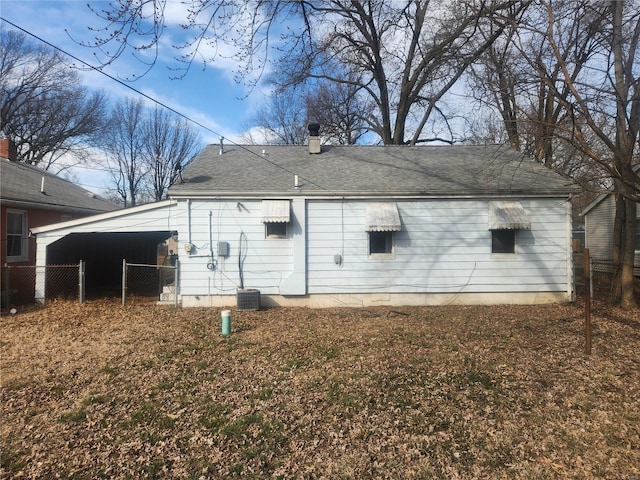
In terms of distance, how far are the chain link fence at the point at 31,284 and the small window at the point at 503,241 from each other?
1116cm

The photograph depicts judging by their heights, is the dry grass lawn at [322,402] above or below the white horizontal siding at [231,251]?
below

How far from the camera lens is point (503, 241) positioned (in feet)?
35.1

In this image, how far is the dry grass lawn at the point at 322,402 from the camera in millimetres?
3533

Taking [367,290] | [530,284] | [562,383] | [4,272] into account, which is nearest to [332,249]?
[367,290]

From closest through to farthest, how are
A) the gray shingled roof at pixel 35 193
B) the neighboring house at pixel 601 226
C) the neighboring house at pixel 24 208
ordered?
the neighboring house at pixel 24 208 < the gray shingled roof at pixel 35 193 < the neighboring house at pixel 601 226

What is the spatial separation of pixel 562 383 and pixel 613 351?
2073 millimetres

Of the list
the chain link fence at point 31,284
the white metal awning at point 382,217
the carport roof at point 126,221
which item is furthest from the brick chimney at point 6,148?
the white metal awning at point 382,217

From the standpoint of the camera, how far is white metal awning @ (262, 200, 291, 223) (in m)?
10.1

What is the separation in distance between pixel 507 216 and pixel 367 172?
13.3ft

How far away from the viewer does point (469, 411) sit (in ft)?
14.5

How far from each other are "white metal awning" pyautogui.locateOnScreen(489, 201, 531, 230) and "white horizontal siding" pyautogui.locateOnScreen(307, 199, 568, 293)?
25cm

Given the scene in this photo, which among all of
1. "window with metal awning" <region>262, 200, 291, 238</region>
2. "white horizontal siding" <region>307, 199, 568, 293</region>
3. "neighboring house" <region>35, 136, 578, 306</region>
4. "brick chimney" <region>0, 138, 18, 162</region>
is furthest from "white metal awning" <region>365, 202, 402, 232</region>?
"brick chimney" <region>0, 138, 18, 162</region>

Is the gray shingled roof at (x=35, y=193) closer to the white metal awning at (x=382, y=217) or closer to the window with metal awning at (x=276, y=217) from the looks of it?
the window with metal awning at (x=276, y=217)

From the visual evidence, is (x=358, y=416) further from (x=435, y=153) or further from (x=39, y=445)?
(x=435, y=153)
